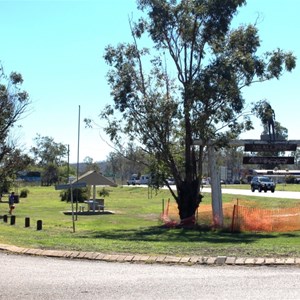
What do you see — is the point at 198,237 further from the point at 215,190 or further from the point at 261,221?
the point at 215,190

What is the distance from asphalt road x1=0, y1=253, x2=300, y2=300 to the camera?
6871mm

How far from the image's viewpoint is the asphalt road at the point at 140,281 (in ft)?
22.5

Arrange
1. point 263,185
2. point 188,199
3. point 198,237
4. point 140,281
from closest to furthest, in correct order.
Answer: point 140,281
point 198,237
point 188,199
point 263,185

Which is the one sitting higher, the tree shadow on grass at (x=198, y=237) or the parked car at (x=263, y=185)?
the parked car at (x=263, y=185)

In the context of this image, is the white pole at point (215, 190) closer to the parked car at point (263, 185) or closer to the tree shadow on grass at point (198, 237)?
the tree shadow on grass at point (198, 237)

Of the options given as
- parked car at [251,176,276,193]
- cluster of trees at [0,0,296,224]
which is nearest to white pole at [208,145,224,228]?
cluster of trees at [0,0,296,224]

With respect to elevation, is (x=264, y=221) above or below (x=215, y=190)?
below

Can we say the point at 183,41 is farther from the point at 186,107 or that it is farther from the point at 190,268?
the point at 190,268

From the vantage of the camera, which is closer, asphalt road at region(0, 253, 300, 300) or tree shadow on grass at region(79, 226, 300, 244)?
asphalt road at region(0, 253, 300, 300)

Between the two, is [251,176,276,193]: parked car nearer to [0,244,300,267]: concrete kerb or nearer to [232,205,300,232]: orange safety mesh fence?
[232,205,300,232]: orange safety mesh fence

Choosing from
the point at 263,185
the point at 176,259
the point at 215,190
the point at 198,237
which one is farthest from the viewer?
the point at 263,185

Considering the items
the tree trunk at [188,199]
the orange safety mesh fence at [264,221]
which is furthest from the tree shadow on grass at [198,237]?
the tree trunk at [188,199]

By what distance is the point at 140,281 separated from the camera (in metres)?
7.62

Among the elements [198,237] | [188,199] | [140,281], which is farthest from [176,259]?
[188,199]
